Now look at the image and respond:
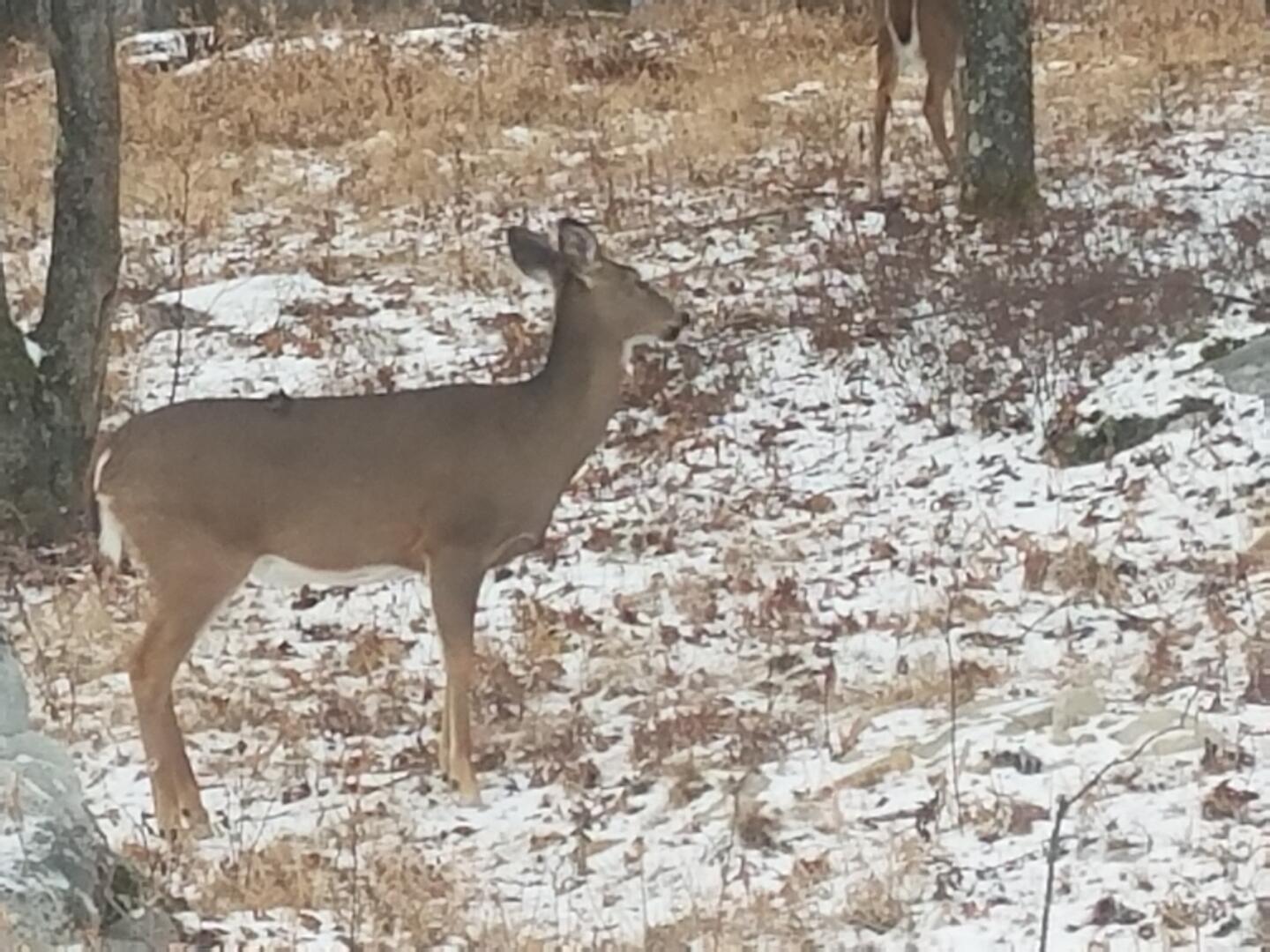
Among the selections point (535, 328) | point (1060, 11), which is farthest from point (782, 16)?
point (535, 328)

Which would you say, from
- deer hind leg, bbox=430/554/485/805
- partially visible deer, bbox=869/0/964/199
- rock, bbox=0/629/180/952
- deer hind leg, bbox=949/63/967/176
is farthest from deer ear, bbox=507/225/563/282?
partially visible deer, bbox=869/0/964/199

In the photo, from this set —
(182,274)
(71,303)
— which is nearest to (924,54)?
(182,274)

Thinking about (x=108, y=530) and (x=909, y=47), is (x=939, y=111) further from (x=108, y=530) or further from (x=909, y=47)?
(x=108, y=530)

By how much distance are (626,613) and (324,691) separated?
110 cm

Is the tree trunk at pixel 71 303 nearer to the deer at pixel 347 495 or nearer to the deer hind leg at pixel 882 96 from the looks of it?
the deer at pixel 347 495

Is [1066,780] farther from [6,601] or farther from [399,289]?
[399,289]

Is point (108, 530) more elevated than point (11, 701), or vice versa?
point (108, 530)

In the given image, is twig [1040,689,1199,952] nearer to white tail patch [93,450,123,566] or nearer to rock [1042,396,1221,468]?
rock [1042,396,1221,468]

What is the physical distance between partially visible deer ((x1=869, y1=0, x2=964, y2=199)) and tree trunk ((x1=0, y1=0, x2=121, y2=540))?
196 inches

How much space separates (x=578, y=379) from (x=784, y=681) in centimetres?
111

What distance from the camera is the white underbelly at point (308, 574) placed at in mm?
6672

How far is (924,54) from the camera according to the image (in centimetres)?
1343

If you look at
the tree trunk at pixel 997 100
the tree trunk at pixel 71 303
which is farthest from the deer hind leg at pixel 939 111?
the tree trunk at pixel 71 303

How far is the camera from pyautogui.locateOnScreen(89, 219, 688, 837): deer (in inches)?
255
